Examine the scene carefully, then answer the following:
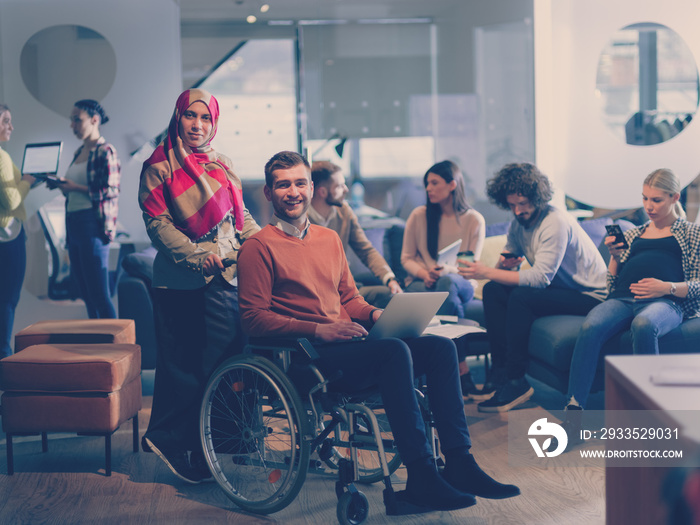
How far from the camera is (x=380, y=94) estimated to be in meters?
5.47

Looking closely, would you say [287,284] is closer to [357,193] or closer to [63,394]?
[63,394]

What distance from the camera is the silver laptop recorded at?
2.29 metres

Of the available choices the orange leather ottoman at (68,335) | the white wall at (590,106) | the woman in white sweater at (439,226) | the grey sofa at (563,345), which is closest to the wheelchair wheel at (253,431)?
the orange leather ottoman at (68,335)

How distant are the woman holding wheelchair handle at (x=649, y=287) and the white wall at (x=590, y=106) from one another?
1837 mm

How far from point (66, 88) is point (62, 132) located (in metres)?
0.30

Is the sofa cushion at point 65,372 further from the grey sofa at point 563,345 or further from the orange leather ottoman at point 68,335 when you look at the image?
the grey sofa at point 563,345

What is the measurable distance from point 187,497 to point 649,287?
2.04 m

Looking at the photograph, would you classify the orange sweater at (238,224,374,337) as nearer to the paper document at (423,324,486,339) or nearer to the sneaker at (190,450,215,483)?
the paper document at (423,324,486,339)

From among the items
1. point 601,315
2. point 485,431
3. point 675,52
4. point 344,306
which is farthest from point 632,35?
point 344,306

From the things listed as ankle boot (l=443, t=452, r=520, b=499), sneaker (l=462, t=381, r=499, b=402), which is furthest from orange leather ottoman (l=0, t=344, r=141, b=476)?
sneaker (l=462, t=381, r=499, b=402)

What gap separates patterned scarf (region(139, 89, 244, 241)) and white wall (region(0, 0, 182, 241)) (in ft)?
8.66

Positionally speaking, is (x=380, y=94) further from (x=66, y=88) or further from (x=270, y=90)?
(x=66, y=88)

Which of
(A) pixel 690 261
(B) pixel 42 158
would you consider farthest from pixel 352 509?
(B) pixel 42 158

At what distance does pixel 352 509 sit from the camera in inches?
90.0
